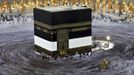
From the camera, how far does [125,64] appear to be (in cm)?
4553

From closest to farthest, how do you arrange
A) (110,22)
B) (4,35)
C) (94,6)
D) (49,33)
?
1. (49,33)
2. (4,35)
3. (110,22)
4. (94,6)

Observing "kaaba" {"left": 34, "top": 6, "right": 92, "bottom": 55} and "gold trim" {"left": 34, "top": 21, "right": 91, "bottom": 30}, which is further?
"kaaba" {"left": 34, "top": 6, "right": 92, "bottom": 55}

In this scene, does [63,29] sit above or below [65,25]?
below

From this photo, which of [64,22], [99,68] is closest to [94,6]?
[64,22]

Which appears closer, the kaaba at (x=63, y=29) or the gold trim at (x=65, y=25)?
the gold trim at (x=65, y=25)

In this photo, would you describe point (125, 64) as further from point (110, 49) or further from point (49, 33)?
point (49, 33)

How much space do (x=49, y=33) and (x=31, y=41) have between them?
34.6ft

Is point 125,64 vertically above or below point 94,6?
below

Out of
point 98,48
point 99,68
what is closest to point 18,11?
point 98,48

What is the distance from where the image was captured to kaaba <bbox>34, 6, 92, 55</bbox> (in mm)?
48031

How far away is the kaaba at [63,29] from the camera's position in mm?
48031

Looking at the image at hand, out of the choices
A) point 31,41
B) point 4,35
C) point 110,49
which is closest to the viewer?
point 110,49

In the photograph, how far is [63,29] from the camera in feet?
159

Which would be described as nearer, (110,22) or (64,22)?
(64,22)
